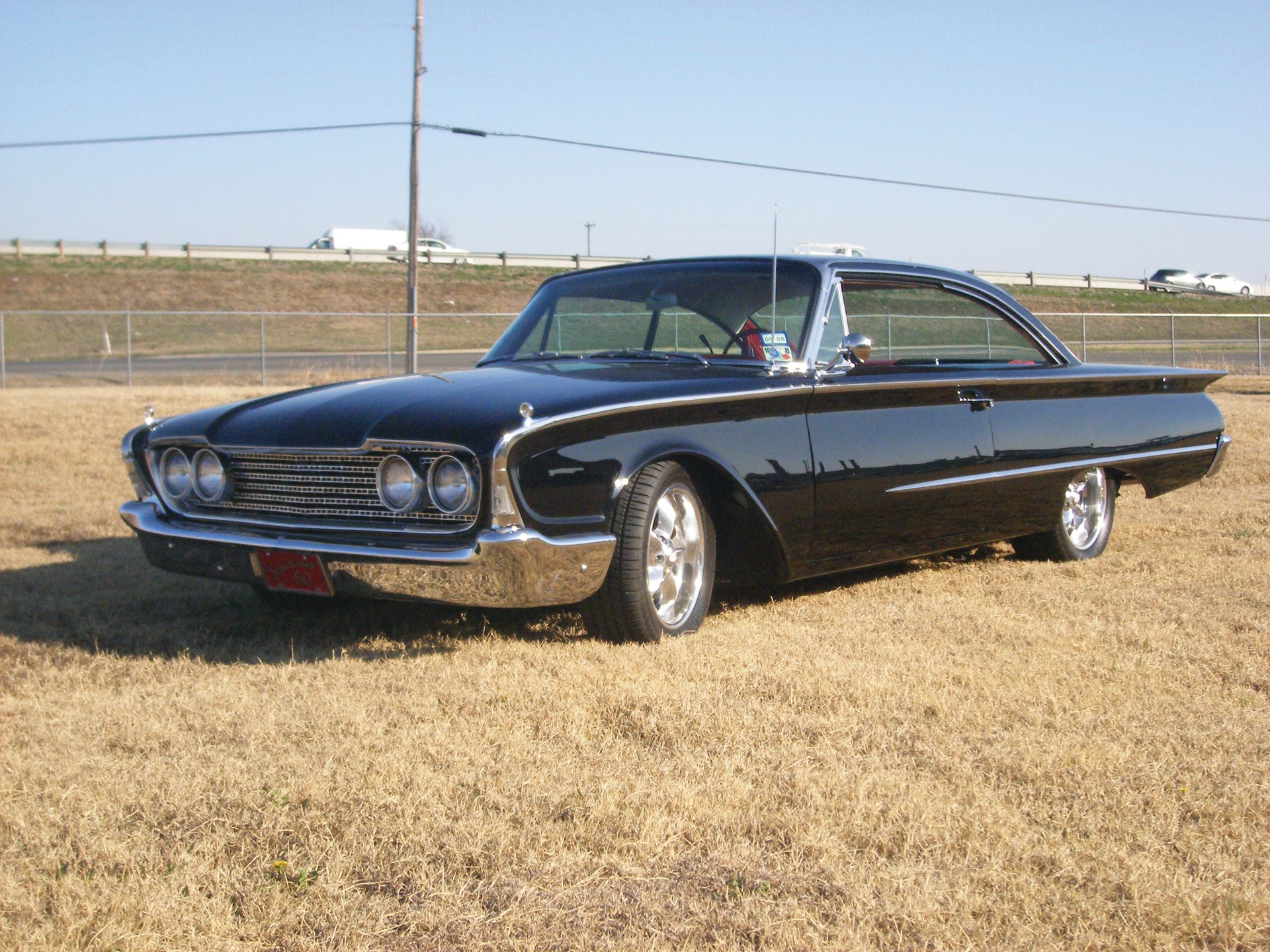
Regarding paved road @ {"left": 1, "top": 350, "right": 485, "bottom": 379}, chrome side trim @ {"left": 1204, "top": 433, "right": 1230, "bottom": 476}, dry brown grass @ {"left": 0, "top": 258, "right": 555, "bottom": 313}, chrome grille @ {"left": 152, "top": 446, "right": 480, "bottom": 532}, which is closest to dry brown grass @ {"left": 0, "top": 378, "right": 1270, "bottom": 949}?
chrome grille @ {"left": 152, "top": 446, "right": 480, "bottom": 532}

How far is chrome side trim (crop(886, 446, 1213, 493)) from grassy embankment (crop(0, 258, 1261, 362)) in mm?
23093

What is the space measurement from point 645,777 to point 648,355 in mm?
2407

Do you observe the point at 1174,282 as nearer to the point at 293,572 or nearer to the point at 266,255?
the point at 266,255

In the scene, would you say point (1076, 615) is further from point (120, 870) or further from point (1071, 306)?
point (1071, 306)

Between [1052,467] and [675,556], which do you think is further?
[1052,467]

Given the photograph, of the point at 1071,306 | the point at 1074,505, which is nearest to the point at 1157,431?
the point at 1074,505

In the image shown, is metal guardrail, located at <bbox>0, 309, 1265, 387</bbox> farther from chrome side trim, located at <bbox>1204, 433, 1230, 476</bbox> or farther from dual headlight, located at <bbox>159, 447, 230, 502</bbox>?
dual headlight, located at <bbox>159, 447, 230, 502</bbox>

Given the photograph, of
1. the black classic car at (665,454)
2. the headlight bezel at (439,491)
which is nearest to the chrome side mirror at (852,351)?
the black classic car at (665,454)

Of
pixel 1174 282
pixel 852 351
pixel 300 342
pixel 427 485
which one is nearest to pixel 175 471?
pixel 427 485

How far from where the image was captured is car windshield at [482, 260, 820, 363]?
5.06 metres

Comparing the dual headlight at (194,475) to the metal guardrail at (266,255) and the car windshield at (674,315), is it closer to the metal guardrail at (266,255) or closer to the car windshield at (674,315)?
the car windshield at (674,315)

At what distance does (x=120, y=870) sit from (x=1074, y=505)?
4.81m

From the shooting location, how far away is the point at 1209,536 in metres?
6.60

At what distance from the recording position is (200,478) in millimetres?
4543
